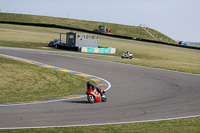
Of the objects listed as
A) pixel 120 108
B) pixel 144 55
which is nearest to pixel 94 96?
pixel 120 108

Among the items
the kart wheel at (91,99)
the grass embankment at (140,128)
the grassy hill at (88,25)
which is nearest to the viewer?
the grass embankment at (140,128)

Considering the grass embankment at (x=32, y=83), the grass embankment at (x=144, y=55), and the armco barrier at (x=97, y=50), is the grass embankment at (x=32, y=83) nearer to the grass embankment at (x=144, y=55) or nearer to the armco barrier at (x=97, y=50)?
the grass embankment at (x=144, y=55)

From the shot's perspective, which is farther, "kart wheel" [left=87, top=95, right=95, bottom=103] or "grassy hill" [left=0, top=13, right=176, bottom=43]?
"grassy hill" [left=0, top=13, right=176, bottom=43]

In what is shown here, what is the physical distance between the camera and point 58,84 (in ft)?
71.1

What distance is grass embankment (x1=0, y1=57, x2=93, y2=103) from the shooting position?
1795 centimetres

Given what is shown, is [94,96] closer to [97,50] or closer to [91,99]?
[91,99]

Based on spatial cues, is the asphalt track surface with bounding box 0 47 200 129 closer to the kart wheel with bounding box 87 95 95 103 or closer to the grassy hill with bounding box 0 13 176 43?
the kart wheel with bounding box 87 95 95 103

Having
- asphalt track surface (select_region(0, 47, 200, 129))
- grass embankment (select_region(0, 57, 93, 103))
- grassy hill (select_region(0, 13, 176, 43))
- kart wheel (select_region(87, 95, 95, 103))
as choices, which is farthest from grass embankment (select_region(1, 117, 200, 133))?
grassy hill (select_region(0, 13, 176, 43))

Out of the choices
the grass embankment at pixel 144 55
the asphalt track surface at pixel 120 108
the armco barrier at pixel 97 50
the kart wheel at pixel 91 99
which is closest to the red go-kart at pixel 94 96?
the kart wheel at pixel 91 99

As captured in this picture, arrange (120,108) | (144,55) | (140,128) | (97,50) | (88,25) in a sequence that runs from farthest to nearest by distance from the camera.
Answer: (88,25)
(144,55)
(97,50)
(120,108)
(140,128)

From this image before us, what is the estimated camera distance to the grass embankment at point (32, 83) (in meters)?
18.0

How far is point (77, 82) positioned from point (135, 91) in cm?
474

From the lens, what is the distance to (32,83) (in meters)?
20.8

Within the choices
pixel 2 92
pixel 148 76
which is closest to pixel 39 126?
pixel 2 92
